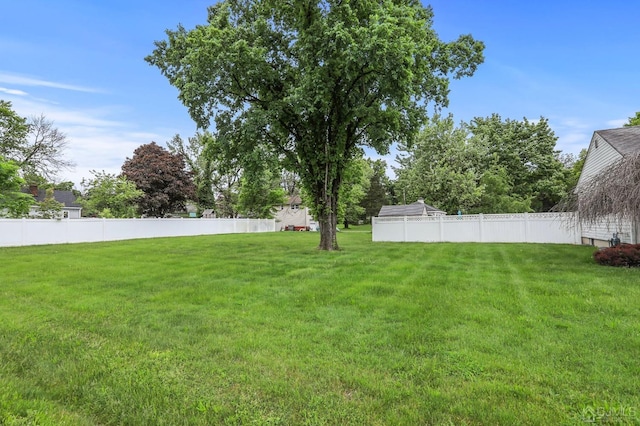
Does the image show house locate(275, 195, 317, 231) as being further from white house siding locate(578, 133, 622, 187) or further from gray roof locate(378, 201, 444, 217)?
white house siding locate(578, 133, 622, 187)

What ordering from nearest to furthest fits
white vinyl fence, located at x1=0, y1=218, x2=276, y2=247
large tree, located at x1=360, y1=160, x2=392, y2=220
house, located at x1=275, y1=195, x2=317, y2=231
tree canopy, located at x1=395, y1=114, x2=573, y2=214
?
white vinyl fence, located at x1=0, y1=218, x2=276, y2=247, tree canopy, located at x1=395, y1=114, x2=573, y2=214, house, located at x1=275, y1=195, x2=317, y2=231, large tree, located at x1=360, y1=160, x2=392, y2=220

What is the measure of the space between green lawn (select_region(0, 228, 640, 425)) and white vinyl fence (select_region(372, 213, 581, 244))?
9.08 metres

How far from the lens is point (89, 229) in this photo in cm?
1825

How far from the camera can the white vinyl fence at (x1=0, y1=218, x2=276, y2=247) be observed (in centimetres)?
1574

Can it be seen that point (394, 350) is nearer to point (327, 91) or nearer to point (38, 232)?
point (327, 91)

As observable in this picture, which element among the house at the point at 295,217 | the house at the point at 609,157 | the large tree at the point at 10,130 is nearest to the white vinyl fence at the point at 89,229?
the large tree at the point at 10,130

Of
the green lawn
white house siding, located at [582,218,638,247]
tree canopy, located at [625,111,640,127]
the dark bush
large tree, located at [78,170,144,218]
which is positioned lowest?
the green lawn

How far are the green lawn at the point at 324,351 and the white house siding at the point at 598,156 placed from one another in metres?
7.10

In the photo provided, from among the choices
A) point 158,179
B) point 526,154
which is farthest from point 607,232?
point 158,179

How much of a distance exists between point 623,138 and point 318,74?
431 inches

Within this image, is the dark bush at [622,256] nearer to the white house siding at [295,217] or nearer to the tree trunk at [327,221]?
the tree trunk at [327,221]

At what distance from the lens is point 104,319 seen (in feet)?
15.3

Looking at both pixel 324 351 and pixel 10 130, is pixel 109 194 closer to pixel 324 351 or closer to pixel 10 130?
pixel 10 130

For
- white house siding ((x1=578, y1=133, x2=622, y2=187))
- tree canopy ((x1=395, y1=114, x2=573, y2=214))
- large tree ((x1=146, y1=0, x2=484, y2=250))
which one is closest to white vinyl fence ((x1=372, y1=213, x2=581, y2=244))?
white house siding ((x1=578, y1=133, x2=622, y2=187))
